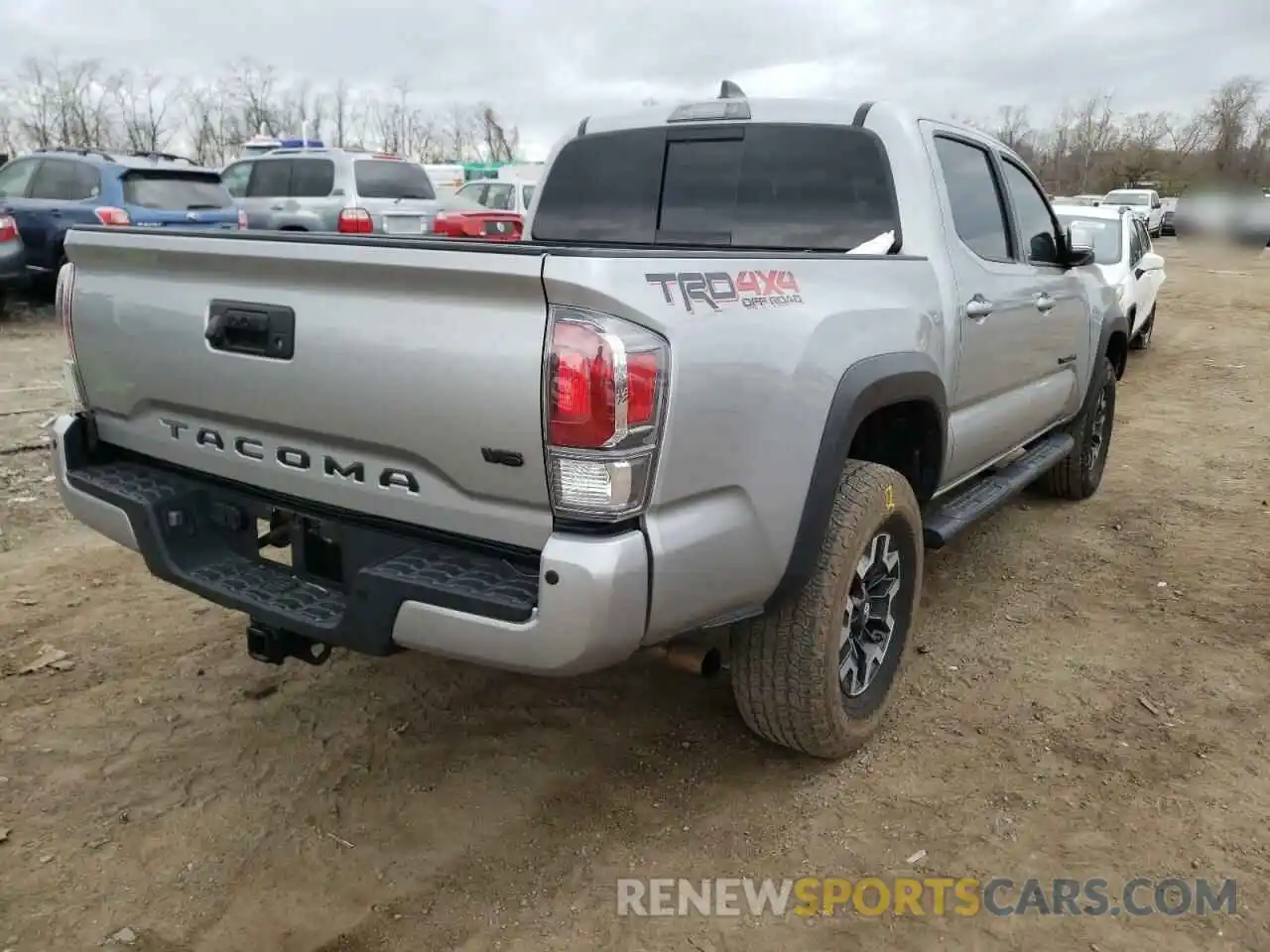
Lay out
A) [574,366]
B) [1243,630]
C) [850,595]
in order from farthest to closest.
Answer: [1243,630] < [850,595] < [574,366]

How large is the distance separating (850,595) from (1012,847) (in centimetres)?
81

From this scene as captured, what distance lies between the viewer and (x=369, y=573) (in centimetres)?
233

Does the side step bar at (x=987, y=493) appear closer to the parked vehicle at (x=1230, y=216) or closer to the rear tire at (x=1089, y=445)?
the rear tire at (x=1089, y=445)

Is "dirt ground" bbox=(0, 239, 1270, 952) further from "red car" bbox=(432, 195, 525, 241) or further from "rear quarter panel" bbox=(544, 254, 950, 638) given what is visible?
"red car" bbox=(432, 195, 525, 241)

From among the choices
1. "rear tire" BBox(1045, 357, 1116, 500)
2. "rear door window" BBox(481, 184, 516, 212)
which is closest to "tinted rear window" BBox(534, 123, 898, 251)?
"rear tire" BBox(1045, 357, 1116, 500)

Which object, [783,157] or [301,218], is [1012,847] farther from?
[301,218]

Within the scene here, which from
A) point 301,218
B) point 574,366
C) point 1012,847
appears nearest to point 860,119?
point 574,366

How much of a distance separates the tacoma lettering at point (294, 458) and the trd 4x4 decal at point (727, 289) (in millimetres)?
737

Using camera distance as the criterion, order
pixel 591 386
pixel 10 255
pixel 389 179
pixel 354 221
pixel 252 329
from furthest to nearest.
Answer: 1. pixel 389 179
2. pixel 354 221
3. pixel 10 255
4. pixel 252 329
5. pixel 591 386

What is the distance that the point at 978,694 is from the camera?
364 centimetres

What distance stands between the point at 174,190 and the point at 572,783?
33.9ft

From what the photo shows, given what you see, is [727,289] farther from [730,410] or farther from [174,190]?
[174,190]

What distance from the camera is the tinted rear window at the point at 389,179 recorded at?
13.2 meters

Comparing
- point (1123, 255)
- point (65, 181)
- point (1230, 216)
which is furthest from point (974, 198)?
point (1230, 216)
